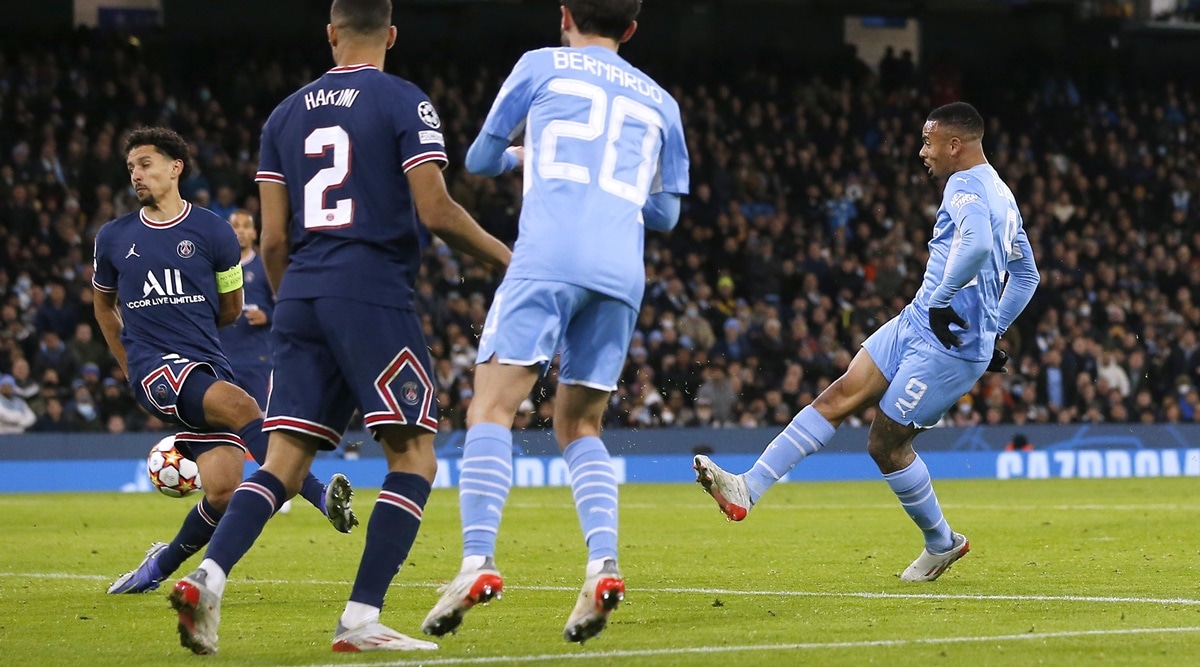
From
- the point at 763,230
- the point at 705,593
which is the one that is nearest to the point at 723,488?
the point at 705,593

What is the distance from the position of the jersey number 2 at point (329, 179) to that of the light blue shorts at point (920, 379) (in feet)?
11.4

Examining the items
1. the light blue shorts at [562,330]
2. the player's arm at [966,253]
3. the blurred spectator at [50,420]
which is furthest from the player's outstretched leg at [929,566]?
the blurred spectator at [50,420]

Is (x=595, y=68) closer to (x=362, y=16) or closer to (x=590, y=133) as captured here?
(x=590, y=133)

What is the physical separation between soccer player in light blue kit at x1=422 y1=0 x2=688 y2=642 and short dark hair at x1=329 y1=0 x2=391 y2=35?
0.53 metres

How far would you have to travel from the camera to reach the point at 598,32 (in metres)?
5.68

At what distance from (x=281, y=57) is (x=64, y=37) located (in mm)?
3290

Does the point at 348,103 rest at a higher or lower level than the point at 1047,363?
higher

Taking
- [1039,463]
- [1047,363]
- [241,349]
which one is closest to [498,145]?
[241,349]

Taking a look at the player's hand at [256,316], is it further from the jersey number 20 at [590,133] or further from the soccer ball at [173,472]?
the jersey number 20 at [590,133]

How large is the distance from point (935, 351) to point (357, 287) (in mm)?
3666

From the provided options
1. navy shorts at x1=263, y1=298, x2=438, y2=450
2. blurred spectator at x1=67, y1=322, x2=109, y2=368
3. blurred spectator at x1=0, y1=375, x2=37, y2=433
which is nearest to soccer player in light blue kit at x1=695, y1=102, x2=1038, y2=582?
navy shorts at x1=263, y1=298, x2=438, y2=450

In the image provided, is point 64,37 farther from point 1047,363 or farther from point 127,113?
point 1047,363

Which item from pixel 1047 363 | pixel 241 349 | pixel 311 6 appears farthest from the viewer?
pixel 311 6

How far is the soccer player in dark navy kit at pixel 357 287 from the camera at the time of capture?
549 centimetres
